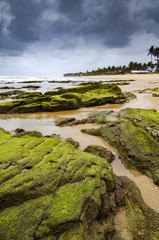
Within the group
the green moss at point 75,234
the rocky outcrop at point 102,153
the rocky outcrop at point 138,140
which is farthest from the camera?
the rocky outcrop at point 102,153

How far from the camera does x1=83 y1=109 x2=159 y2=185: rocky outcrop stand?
4688mm

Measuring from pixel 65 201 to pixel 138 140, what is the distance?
3.80 metres

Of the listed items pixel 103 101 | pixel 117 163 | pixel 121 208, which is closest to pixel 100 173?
pixel 121 208

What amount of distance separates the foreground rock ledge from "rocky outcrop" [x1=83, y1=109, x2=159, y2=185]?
1171 millimetres

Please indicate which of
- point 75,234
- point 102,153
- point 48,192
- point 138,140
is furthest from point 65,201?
point 138,140

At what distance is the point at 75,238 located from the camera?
2355mm

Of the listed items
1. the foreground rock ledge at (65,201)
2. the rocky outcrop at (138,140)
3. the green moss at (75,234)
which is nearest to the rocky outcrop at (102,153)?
the rocky outcrop at (138,140)

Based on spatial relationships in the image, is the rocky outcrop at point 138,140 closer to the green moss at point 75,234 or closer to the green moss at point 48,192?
the green moss at point 48,192

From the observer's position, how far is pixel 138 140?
18.1ft

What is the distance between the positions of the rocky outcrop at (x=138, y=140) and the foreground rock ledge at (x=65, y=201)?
3.84 feet

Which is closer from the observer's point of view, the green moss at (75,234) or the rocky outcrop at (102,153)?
the green moss at (75,234)

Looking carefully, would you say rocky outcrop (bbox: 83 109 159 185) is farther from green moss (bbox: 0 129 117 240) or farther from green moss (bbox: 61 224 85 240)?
green moss (bbox: 61 224 85 240)

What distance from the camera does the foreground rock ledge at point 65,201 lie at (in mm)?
2424

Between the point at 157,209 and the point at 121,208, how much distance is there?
961 millimetres
